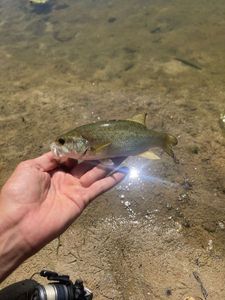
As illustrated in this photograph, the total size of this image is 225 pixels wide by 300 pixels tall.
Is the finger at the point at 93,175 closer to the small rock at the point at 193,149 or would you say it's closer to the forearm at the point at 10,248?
the forearm at the point at 10,248

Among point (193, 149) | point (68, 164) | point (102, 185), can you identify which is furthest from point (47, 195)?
point (193, 149)

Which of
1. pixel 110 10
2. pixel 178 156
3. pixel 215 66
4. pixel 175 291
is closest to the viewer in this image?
pixel 175 291

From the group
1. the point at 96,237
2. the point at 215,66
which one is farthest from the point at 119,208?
the point at 215,66

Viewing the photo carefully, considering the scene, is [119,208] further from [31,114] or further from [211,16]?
[211,16]

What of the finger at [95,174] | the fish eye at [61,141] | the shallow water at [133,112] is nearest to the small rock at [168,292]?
the shallow water at [133,112]

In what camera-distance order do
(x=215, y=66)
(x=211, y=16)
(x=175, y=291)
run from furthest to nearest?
(x=211, y=16) → (x=215, y=66) → (x=175, y=291)

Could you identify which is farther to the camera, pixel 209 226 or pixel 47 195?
pixel 209 226

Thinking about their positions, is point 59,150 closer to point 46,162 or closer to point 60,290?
point 46,162
